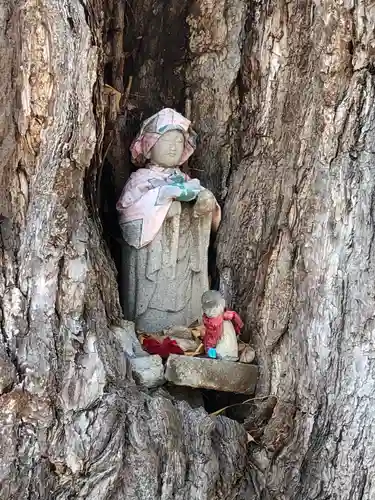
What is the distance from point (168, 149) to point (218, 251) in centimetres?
42

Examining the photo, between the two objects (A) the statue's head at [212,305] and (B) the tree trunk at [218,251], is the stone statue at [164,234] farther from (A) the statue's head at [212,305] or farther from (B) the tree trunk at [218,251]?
(A) the statue's head at [212,305]

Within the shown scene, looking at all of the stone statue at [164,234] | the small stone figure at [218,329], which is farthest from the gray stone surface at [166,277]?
the small stone figure at [218,329]

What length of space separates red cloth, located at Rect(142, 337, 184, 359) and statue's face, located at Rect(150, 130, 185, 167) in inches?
27.2

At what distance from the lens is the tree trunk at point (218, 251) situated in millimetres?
2637

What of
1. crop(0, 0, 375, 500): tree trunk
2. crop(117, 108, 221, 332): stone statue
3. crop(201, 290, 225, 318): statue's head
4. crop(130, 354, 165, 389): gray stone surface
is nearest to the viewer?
crop(0, 0, 375, 500): tree trunk

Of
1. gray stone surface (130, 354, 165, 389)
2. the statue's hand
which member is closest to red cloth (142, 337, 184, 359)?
gray stone surface (130, 354, 165, 389)

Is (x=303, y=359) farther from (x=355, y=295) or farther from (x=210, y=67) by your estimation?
(x=210, y=67)

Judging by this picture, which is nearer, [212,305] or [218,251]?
[212,305]

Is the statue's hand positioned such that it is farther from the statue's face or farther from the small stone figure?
the small stone figure

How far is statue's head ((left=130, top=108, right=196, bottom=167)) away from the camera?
3426 millimetres

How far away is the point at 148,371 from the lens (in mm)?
2963

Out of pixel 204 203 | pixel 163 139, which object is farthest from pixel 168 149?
pixel 204 203

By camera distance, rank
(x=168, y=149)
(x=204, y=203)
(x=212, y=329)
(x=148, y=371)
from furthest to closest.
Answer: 1. (x=168, y=149)
2. (x=204, y=203)
3. (x=212, y=329)
4. (x=148, y=371)

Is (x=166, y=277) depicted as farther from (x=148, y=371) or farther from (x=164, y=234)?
(x=148, y=371)
